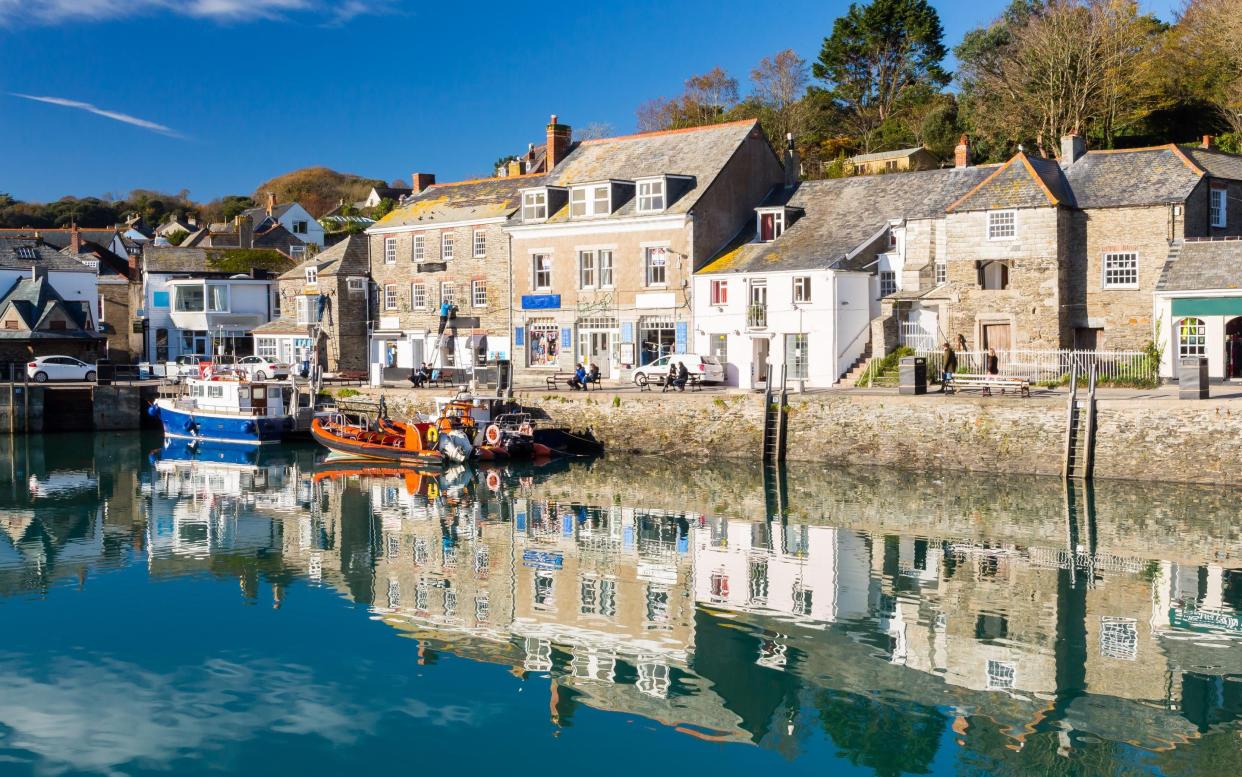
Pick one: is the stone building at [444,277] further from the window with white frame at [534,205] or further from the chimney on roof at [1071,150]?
the chimney on roof at [1071,150]

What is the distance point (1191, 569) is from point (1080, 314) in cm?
1748

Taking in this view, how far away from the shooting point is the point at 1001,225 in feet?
125

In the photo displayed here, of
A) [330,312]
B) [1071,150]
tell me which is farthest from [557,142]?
[1071,150]

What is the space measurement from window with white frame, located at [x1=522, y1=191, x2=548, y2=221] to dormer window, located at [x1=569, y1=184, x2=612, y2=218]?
4.02 ft

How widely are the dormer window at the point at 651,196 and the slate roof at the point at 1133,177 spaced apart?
550 inches

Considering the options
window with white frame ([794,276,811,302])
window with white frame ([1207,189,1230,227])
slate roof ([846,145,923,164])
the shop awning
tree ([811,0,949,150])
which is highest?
tree ([811,0,949,150])

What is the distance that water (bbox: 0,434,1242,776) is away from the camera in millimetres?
14164

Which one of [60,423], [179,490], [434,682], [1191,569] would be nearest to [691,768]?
[434,682]

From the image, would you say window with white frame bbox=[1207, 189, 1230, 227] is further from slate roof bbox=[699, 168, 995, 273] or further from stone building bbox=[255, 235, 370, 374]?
stone building bbox=[255, 235, 370, 374]

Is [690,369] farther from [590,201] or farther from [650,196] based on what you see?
[590,201]

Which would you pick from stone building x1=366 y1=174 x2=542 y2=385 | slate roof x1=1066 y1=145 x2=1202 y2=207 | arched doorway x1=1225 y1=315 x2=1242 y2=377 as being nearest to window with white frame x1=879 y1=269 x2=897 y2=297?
slate roof x1=1066 y1=145 x2=1202 y2=207

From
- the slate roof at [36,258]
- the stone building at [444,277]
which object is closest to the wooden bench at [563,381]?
the stone building at [444,277]

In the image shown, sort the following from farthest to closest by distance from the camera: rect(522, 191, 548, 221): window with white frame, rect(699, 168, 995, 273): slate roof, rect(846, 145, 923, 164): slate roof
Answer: rect(846, 145, 923, 164): slate roof < rect(522, 191, 548, 221): window with white frame < rect(699, 168, 995, 273): slate roof

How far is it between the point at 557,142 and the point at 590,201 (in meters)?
5.93
